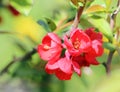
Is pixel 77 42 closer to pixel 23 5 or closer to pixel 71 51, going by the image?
pixel 71 51

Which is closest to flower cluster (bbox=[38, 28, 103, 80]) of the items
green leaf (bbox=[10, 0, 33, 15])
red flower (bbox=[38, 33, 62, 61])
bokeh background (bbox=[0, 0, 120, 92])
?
red flower (bbox=[38, 33, 62, 61])

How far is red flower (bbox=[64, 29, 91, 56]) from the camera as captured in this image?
1063 mm

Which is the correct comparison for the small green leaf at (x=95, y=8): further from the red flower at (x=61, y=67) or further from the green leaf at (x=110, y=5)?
the red flower at (x=61, y=67)

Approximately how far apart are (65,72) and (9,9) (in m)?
0.84

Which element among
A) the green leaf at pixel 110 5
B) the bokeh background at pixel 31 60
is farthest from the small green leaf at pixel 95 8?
the bokeh background at pixel 31 60

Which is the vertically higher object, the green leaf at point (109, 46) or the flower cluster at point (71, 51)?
the flower cluster at point (71, 51)

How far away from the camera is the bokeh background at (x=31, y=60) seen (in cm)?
167

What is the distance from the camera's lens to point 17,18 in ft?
6.35

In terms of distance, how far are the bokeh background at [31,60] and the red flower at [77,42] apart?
451 mm

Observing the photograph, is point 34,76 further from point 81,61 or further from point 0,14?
point 81,61

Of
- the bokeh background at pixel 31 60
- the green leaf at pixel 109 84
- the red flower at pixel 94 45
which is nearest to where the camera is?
the green leaf at pixel 109 84

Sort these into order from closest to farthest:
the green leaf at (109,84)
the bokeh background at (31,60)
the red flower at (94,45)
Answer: the green leaf at (109,84)
the red flower at (94,45)
the bokeh background at (31,60)

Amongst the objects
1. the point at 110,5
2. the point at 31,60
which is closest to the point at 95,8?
the point at 110,5

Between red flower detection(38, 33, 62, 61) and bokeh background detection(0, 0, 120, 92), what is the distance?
0.42 m
